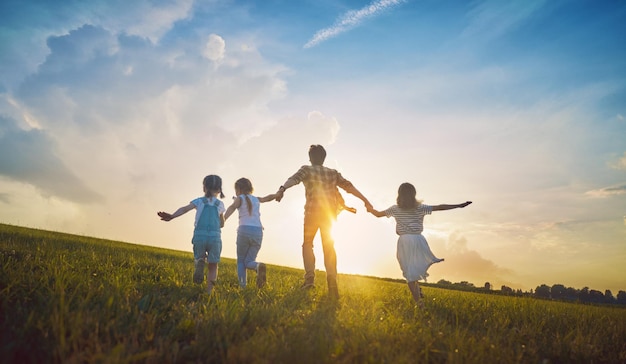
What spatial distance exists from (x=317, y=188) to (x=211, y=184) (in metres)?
2.20

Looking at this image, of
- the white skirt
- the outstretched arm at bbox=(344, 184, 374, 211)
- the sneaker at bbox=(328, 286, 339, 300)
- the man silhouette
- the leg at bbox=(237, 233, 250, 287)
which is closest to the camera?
the sneaker at bbox=(328, 286, 339, 300)

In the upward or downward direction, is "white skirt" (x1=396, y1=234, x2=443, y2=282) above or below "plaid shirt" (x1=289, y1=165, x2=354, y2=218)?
below

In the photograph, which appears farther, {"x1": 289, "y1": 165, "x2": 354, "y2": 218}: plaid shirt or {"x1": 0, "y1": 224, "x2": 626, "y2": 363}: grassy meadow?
{"x1": 289, "y1": 165, "x2": 354, "y2": 218}: plaid shirt

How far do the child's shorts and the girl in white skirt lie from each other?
3690 mm

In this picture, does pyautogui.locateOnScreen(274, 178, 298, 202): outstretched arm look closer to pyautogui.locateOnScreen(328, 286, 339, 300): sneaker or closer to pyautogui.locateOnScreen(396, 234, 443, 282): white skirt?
pyautogui.locateOnScreen(328, 286, 339, 300): sneaker

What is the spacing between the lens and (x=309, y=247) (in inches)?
312

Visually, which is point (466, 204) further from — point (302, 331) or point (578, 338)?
point (302, 331)

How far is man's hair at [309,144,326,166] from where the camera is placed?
8.06m

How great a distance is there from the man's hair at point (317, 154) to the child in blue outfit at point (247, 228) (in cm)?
115

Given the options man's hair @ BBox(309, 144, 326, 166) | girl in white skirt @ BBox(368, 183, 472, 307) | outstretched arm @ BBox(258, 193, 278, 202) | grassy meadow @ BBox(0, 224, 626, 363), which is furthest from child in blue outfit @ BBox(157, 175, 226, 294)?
girl in white skirt @ BBox(368, 183, 472, 307)

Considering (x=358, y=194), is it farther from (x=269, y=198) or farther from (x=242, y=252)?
(x=242, y=252)

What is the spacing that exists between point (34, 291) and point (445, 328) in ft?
16.2

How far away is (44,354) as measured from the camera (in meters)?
2.80

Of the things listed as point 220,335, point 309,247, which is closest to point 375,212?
point 309,247
